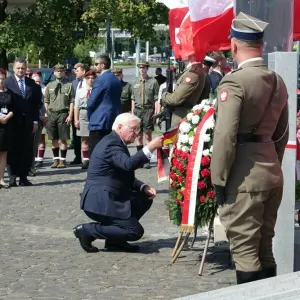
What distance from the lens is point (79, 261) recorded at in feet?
27.3

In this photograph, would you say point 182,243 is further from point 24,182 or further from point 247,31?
point 24,182

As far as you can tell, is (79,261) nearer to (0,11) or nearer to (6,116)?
(6,116)

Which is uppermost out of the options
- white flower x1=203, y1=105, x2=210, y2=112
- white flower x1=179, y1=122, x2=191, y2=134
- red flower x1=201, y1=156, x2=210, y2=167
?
white flower x1=203, y1=105, x2=210, y2=112

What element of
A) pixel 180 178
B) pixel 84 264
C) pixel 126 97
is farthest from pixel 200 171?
pixel 126 97

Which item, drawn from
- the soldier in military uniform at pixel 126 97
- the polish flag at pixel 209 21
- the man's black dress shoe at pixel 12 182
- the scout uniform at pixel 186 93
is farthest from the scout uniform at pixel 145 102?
the polish flag at pixel 209 21

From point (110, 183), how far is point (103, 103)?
4.37 meters

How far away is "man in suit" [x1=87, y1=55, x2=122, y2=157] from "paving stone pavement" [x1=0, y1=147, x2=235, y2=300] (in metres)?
1.52

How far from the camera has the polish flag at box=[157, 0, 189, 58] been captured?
34.4 ft

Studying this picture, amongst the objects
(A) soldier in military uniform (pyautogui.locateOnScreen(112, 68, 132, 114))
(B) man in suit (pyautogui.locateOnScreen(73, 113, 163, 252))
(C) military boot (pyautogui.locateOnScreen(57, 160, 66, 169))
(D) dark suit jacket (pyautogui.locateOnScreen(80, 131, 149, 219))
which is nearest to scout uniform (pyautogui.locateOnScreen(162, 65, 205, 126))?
(B) man in suit (pyautogui.locateOnScreen(73, 113, 163, 252))

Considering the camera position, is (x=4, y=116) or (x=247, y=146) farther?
(x=4, y=116)

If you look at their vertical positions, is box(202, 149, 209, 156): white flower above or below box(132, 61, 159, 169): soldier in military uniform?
above

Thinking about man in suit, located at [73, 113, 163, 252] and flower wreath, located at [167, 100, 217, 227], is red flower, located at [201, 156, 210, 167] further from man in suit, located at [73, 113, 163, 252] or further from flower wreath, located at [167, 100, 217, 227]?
man in suit, located at [73, 113, 163, 252]

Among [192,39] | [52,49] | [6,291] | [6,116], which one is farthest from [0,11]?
[6,291]

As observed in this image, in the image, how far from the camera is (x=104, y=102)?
12.8m
